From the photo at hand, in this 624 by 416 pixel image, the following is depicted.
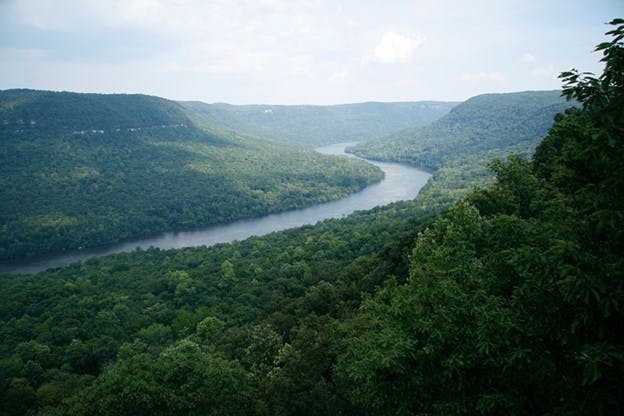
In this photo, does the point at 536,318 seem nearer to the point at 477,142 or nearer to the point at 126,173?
the point at 126,173

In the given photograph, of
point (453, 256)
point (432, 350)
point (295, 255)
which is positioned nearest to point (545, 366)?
point (432, 350)

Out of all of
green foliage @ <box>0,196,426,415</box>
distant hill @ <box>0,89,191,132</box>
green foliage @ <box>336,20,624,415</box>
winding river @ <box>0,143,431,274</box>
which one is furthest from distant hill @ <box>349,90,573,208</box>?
distant hill @ <box>0,89,191,132</box>

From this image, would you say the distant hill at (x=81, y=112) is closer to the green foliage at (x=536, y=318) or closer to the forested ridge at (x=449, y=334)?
the forested ridge at (x=449, y=334)

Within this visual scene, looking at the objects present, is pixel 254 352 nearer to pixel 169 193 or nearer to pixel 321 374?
pixel 321 374

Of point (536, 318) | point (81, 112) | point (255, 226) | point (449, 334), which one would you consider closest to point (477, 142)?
point (255, 226)

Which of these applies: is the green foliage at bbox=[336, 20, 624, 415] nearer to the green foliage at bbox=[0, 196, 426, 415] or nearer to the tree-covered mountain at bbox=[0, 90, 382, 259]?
the green foliage at bbox=[0, 196, 426, 415]
